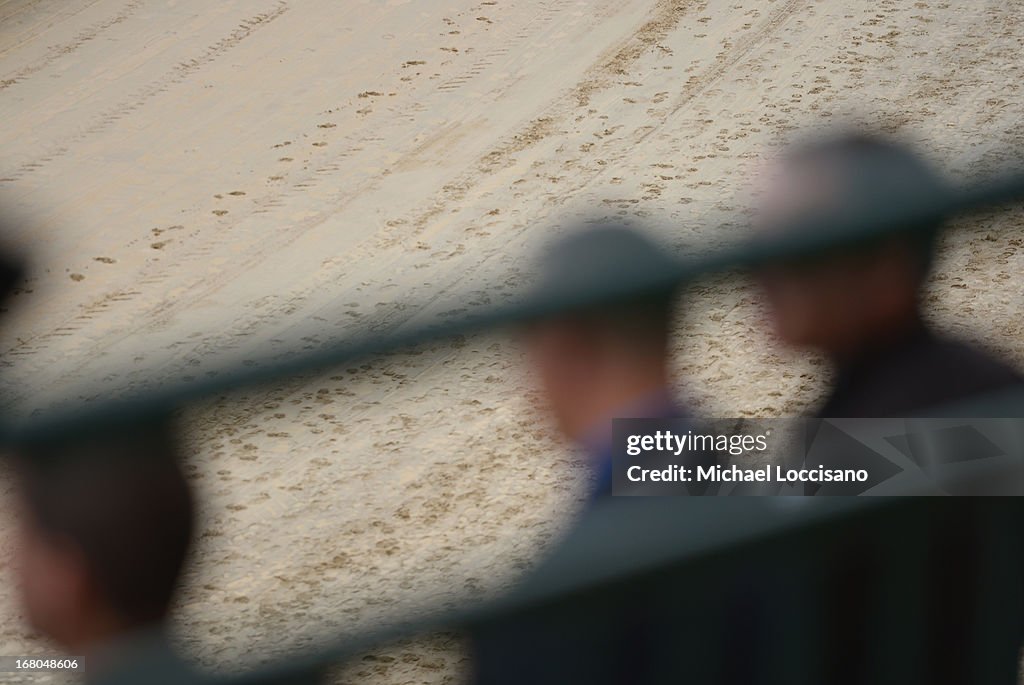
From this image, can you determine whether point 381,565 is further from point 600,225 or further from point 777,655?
point 600,225

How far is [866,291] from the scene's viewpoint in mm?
2127

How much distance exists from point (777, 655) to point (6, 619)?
1.11 m

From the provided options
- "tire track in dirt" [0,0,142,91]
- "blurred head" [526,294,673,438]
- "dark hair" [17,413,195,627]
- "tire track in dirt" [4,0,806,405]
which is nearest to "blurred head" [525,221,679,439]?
"blurred head" [526,294,673,438]

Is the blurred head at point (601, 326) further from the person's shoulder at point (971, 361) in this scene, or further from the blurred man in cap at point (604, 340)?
the person's shoulder at point (971, 361)

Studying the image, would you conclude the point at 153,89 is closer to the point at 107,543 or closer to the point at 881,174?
the point at 107,543

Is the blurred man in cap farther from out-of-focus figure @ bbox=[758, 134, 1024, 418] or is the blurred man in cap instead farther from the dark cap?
out-of-focus figure @ bbox=[758, 134, 1024, 418]

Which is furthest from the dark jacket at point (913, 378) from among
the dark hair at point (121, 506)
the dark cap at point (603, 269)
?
the dark hair at point (121, 506)

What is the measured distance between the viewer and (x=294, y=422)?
75.3 inches

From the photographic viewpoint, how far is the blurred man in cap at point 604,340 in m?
1.91

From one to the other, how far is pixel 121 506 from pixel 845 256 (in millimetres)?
1429

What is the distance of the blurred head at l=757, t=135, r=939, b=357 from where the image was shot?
6.78 feet

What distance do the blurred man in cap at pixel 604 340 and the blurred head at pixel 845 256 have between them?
0.23 metres

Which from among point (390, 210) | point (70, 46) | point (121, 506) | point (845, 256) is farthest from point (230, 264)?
point (845, 256)

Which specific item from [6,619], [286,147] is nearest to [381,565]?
[6,619]
